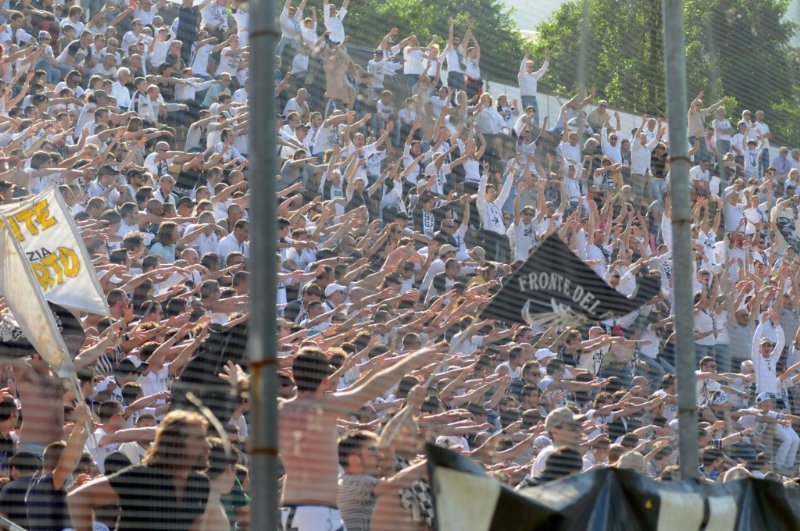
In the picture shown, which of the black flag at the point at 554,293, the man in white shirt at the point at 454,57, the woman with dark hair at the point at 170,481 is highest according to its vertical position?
the man in white shirt at the point at 454,57

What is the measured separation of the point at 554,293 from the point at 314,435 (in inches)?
46.3

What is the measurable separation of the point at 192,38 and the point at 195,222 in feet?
14.4

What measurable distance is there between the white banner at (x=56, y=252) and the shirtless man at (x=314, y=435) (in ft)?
5.04

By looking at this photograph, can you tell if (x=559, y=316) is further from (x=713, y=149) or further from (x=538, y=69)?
(x=713, y=149)

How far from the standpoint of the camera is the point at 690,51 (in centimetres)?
655

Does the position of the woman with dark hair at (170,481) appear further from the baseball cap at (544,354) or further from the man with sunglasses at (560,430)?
the baseball cap at (544,354)

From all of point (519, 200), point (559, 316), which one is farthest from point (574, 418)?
point (519, 200)

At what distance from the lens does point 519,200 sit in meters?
9.82

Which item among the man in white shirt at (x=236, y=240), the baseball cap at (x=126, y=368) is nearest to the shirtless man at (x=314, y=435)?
the baseball cap at (x=126, y=368)

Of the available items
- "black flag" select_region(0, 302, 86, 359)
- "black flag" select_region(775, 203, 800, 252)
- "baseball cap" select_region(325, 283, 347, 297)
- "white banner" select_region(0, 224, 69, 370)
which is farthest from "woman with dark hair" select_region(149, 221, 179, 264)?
"black flag" select_region(775, 203, 800, 252)

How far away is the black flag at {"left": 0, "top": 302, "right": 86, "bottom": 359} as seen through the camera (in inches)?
200

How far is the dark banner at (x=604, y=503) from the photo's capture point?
3.92 metres

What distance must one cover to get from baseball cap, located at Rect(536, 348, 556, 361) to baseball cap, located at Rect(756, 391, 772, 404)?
149cm

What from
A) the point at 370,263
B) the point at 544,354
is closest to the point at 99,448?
the point at 544,354
